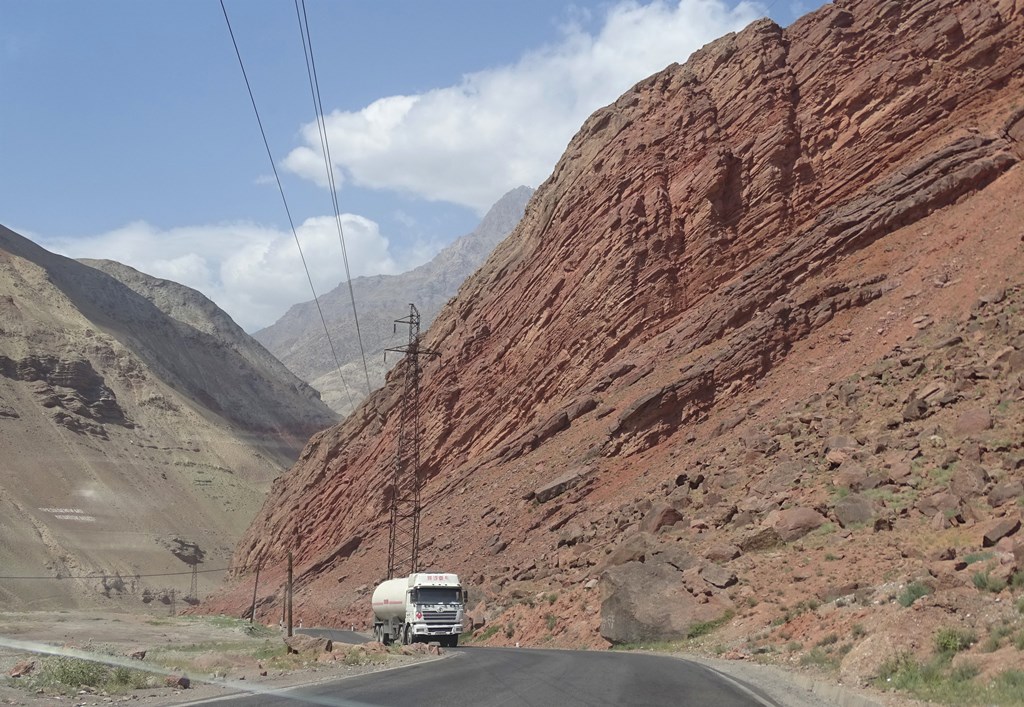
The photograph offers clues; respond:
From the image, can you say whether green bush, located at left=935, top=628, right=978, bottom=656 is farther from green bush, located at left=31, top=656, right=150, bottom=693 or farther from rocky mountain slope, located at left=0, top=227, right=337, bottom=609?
rocky mountain slope, located at left=0, top=227, right=337, bottom=609

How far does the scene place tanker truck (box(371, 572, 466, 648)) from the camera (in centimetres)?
3788

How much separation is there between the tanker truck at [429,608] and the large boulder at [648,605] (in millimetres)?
6625

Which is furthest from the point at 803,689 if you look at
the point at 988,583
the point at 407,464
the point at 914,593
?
the point at 407,464

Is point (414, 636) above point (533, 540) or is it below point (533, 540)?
below

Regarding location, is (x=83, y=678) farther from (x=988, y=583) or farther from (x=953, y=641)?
(x=988, y=583)

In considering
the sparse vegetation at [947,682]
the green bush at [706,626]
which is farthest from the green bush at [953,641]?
the green bush at [706,626]

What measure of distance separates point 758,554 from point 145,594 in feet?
309

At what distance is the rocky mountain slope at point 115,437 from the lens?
108750mm

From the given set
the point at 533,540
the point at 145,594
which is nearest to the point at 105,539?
the point at 145,594

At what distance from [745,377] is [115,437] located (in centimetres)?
11081

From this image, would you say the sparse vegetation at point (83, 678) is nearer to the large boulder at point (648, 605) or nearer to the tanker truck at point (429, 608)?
the large boulder at point (648, 605)

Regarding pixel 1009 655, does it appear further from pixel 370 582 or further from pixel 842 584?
pixel 370 582

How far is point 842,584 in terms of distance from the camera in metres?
27.6

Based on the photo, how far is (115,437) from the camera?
138 m
